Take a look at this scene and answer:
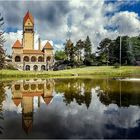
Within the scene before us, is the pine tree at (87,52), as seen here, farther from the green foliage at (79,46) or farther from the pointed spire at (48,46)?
the pointed spire at (48,46)

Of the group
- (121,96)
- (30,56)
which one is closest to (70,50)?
(30,56)

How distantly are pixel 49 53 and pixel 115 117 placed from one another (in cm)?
10717

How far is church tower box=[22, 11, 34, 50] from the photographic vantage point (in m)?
123

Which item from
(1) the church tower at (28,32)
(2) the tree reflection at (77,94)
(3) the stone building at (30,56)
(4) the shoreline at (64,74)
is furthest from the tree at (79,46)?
(2) the tree reflection at (77,94)

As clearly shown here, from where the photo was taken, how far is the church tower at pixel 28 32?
405ft

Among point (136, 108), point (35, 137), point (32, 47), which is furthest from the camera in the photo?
point (32, 47)

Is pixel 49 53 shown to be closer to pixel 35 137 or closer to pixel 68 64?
pixel 68 64

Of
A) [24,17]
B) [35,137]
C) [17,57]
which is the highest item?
[24,17]

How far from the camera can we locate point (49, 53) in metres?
120

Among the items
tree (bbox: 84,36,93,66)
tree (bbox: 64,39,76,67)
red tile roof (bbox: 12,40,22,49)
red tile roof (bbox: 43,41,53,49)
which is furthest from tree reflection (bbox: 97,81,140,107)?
red tile roof (bbox: 12,40,22,49)

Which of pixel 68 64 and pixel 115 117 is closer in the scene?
pixel 115 117

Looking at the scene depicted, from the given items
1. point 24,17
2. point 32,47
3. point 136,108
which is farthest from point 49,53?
point 136,108

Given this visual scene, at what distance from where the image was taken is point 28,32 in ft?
411

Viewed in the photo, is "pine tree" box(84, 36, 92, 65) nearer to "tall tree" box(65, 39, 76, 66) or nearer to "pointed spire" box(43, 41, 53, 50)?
"tall tree" box(65, 39, 76, 66)
